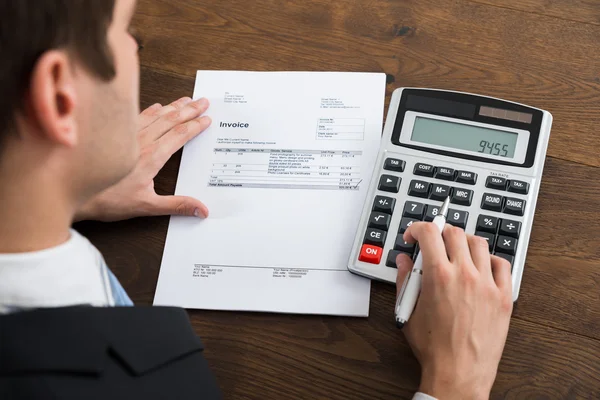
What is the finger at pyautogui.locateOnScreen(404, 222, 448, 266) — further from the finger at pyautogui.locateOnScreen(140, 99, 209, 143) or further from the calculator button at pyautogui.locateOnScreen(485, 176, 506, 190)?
the finger at pyautogui.locateOnScreen(140, 99, 209, 143)

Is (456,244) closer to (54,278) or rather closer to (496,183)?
(496,183)

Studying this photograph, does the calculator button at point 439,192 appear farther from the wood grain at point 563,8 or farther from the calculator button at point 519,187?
the wood grain at point 563,8

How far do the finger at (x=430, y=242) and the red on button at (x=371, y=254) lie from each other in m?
0.04

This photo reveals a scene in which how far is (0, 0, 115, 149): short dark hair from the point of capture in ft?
1.25

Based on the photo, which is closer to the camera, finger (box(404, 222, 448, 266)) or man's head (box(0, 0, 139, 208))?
man's head (box(0, 0, 139, 208))

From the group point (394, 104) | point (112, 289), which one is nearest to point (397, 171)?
point (394, 104)

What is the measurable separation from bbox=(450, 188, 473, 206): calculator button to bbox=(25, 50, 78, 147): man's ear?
1.25 feet

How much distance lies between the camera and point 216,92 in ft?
2.50

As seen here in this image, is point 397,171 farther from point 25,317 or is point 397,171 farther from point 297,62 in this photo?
point 25,317

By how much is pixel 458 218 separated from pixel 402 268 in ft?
0.26

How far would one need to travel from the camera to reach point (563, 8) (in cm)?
77

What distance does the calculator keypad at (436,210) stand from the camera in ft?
2.02

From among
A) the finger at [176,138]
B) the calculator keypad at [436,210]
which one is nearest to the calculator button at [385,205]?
the calculator keypad at [436,210]

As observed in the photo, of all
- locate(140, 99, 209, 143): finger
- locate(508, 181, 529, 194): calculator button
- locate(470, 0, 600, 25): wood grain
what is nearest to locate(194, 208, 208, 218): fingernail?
locate(140, 99, 209, 143): finger
